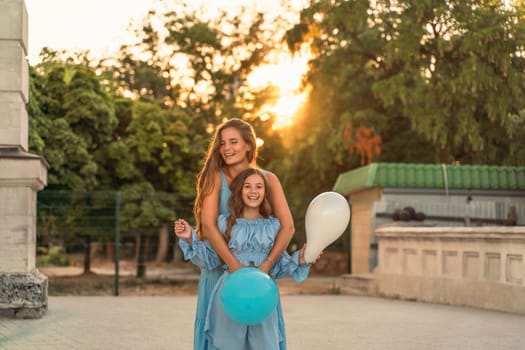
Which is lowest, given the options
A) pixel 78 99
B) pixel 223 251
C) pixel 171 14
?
pixel 223 251

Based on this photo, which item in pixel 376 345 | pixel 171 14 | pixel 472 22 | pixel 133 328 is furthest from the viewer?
pixel 171 14

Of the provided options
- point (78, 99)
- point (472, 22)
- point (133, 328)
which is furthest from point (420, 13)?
point (133, 328)

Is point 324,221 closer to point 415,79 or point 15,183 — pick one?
point 15,183

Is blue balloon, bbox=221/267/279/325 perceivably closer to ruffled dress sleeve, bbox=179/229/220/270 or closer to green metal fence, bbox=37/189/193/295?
ruffled dress sleeve, bbox=179/229/220/270

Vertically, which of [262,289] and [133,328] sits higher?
[262,289]

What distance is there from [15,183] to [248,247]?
6741mm

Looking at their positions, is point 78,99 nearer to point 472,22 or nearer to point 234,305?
point 472,22

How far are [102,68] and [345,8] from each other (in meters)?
18.1

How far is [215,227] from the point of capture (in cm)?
653

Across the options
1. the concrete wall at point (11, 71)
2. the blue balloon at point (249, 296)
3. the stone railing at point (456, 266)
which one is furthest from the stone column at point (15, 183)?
the blue balloon at point (249, 296)

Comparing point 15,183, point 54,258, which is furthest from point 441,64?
point 54,258

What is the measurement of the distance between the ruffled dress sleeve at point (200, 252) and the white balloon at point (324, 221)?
653 millimetres

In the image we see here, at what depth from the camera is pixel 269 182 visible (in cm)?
660

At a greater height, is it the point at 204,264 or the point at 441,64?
the point at 441,64
